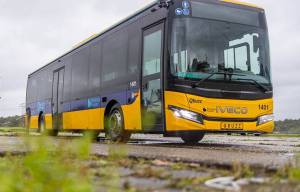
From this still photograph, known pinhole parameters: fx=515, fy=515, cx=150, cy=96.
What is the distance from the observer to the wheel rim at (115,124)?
1177 cm

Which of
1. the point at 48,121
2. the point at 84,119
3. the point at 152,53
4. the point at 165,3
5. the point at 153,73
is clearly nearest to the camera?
the point at 165,3

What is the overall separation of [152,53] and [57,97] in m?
7.77

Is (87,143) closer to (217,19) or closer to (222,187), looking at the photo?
(222,187)

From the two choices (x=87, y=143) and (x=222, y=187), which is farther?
(x=222, y=187)

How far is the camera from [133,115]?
1107 centimetres

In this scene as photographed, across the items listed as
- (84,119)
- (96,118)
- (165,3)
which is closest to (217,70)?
(165,3)

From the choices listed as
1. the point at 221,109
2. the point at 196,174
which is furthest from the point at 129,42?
the point at 196,174

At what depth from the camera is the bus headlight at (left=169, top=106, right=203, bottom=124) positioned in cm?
984

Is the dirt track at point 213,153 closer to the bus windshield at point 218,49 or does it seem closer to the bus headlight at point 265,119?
the bus headlight at point 265,119

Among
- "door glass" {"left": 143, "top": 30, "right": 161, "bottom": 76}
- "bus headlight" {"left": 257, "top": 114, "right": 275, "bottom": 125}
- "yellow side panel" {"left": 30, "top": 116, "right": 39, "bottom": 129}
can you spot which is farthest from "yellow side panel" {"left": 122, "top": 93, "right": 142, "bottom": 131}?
"yellow side panel" {"left": 30, "top": 116, "right": 39, "bottom": 129}

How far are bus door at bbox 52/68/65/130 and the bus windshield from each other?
783 centimetres

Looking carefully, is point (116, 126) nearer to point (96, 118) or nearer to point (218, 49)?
point (96, 118)

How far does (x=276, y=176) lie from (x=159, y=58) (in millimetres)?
6900

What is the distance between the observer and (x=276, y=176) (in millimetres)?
3590
